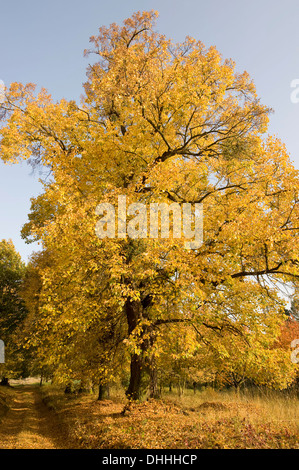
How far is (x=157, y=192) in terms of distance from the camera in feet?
28.9

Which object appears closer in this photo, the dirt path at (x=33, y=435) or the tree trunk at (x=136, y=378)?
the dirt path at (x=33, y=435)

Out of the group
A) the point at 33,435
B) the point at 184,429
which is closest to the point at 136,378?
the point at 184,429

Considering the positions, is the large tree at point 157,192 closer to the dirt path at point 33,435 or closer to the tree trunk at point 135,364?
the tree trunk at point 135,364

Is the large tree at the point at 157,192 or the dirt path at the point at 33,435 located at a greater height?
the large tree at the point at 157,192

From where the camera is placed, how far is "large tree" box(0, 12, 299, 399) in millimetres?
7902

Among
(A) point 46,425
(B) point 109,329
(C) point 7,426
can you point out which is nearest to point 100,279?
(B) point 109,329

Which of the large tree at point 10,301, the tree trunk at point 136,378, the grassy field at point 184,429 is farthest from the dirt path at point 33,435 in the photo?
the large tree at point 10,301

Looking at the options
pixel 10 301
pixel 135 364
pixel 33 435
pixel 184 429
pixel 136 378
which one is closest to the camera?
pixel 184 429

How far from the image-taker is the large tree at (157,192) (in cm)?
790

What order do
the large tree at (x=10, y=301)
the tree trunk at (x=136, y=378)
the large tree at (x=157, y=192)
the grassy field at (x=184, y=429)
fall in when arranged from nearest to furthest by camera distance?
the grassy field at (x=184, y=429), the large tree at (x=157, y=192), the tree trunk at (x=136, y=378), the large tree at (x=10, y=301)

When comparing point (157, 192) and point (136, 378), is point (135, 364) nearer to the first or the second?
point (136, 378)

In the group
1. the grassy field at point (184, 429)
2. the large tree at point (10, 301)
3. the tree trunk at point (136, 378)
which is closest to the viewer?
the grassy field at point (184, 429)
